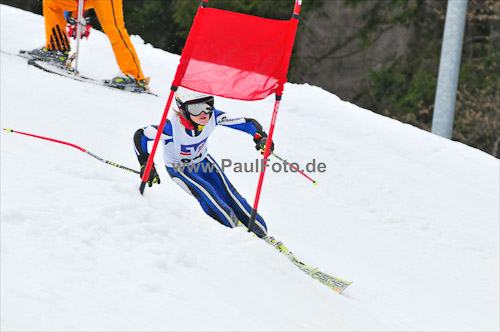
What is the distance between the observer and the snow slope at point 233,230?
259 cm

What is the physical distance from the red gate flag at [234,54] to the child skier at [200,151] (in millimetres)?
321

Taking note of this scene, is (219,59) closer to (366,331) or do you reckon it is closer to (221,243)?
(221,243)

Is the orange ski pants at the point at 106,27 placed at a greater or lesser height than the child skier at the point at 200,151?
greater

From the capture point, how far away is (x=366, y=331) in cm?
316

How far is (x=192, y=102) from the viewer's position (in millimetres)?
4234

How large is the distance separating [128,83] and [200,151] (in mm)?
Result: 3454

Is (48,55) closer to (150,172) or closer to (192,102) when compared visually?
(192,102)

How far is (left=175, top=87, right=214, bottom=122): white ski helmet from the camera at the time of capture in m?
4.23

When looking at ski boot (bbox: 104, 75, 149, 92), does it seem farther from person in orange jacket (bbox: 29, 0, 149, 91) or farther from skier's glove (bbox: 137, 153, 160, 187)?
skier's glove (bbox: 137, 153, 160, 187)

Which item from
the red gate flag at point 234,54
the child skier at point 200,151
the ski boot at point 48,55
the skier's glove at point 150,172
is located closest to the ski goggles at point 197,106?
the child skier at point 200,151

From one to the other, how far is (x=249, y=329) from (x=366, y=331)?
85cm

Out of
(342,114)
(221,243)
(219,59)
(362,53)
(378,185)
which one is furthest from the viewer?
(362,53)

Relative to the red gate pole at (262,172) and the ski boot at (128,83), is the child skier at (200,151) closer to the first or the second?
the red gate pole at (262,172)

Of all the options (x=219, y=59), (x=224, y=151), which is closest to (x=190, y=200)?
(x=224, y=151)
